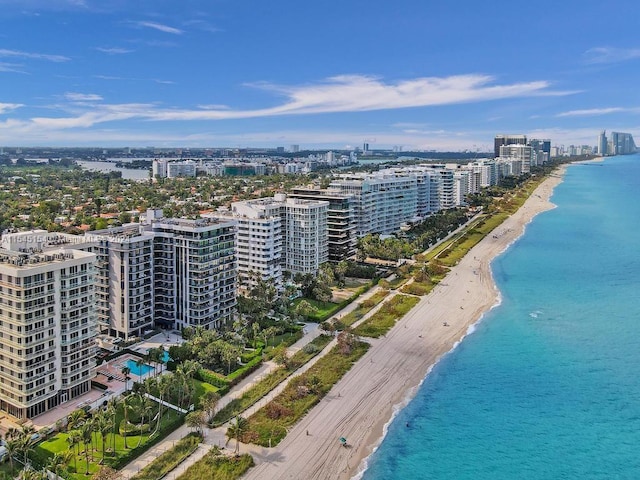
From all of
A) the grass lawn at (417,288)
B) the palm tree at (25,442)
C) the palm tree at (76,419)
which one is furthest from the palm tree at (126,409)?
the grass lawn at (417,288)

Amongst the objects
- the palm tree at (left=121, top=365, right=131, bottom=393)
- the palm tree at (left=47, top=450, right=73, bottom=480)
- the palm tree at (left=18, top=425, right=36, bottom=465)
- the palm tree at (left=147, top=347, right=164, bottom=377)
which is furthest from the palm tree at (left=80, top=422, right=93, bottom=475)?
the palm tree at (left=147, top=347, right=164, bottom=377)

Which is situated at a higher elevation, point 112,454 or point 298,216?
point 298,216

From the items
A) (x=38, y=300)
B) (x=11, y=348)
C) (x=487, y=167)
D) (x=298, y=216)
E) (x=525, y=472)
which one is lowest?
(x=525, y=472)

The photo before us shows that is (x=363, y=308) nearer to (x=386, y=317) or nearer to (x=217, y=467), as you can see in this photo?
(x=386, y=317)

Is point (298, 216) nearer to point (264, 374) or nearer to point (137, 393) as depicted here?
point (264, 374)

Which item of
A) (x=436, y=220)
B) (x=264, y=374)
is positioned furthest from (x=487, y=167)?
(x=264, y=374)

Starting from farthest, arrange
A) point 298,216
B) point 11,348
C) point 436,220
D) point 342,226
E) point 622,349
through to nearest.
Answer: point 436,220 < point 342,226 < point 298,216 < point 622,349 < point 11,348

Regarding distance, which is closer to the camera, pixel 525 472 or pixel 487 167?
pixel 525 472
